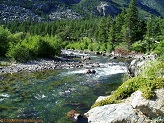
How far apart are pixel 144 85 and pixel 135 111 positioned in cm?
227

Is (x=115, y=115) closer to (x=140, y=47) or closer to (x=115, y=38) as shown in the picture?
(x=140, y=47)

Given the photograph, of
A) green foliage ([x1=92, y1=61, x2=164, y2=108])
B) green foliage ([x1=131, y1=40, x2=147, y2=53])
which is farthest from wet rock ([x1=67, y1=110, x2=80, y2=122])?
green foliage ([x1=131, y1=40, x2=147, y2=53])

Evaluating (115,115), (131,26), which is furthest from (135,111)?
(131,26)

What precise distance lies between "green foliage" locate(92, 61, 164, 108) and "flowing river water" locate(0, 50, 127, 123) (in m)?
3.34

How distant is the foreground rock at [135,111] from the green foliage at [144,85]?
0.42 meters

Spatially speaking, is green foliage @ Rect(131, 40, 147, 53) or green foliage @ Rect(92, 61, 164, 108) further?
green foliage @ Rect(131, 40, 147, 53)

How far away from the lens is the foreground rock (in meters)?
15.6

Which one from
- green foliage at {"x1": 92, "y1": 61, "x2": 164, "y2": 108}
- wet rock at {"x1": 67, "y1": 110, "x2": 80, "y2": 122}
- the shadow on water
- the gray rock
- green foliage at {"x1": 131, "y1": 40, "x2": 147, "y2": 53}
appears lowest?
green foliage at {"x1": 131, "y1": 40, "x2": 147, "y2": 53}

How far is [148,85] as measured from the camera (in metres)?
17.1

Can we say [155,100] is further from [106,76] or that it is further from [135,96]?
[106,76]

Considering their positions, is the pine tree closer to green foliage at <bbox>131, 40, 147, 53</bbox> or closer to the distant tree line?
the distant tree line

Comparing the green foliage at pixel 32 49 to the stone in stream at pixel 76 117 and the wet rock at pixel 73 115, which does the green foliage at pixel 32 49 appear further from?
the stone in stream at pixel 76 117

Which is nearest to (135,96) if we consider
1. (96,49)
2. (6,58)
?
(6,58)

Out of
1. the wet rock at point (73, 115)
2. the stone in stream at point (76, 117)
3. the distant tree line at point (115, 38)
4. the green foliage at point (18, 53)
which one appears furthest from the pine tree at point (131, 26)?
the stone in stream at point (76, 117)
